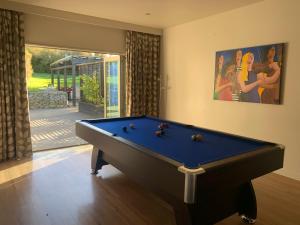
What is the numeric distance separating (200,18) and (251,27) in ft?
3.69

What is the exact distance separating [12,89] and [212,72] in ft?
11.3

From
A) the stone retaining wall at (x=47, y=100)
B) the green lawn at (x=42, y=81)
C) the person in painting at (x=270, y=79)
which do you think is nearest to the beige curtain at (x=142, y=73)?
the person in painting at (x=270, y=79)

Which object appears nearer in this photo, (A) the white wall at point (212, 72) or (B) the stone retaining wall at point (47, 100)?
(A) the white wall at point (212, 72)

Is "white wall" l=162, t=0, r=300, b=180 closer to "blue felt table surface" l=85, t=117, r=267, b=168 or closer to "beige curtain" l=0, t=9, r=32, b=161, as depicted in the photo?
"blue felt table surface" l=85, t=117, r=267, b=168

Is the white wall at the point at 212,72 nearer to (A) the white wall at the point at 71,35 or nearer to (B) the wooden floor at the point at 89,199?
(B) the wooden floor at the point at 89,199

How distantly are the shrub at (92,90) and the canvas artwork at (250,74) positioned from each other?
6.54 m

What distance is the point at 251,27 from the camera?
Result: 3803mm

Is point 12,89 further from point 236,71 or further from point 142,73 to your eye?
point 236,71

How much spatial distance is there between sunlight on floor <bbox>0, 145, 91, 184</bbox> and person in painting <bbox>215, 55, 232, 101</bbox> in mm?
2678

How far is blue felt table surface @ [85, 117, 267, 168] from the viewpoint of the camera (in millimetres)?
2035

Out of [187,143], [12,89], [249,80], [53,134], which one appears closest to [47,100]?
[53,134]

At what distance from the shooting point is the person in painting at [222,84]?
13.6 feet

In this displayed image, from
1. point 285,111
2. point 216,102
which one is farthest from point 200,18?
point 285,111

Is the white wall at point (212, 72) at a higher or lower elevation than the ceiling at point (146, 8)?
lower
